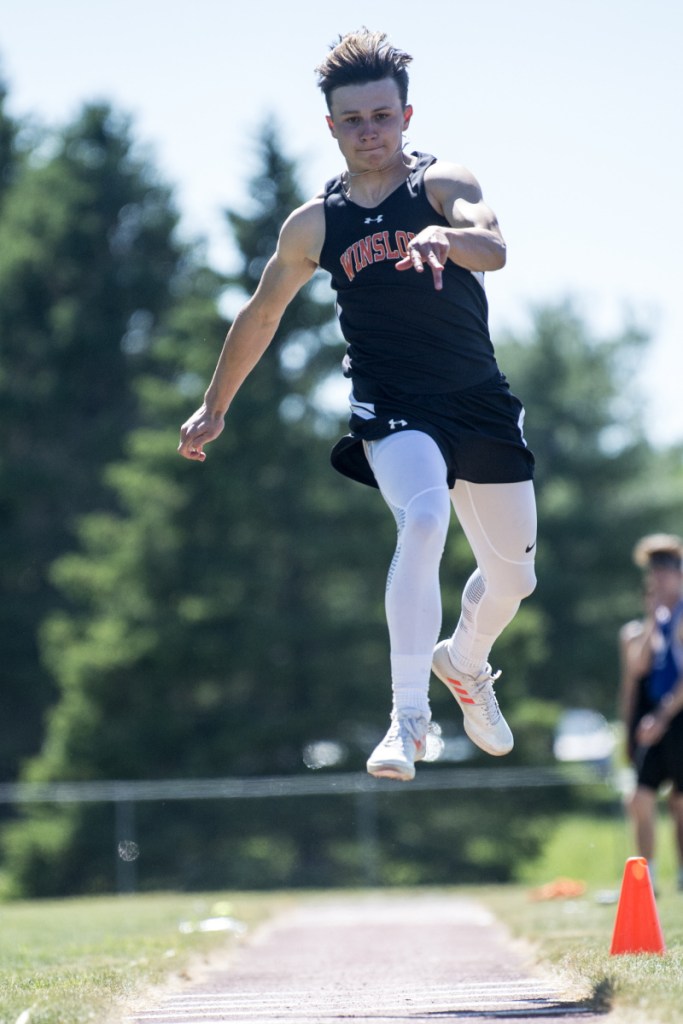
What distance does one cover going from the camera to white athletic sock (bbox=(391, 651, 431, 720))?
5.00 metres

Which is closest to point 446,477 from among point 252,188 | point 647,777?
point 647,777

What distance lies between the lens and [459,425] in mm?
5270

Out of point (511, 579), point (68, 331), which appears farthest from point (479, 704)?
point (68, 331)

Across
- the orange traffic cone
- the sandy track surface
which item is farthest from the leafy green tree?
the orange traffic cone

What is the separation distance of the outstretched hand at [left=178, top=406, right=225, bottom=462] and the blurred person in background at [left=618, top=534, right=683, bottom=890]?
4811 mm

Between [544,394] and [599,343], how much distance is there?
3.27 meters

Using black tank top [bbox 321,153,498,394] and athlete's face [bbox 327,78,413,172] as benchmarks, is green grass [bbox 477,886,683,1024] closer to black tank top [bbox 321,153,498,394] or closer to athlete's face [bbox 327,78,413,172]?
black tank top [bbox 321,153,498,394]

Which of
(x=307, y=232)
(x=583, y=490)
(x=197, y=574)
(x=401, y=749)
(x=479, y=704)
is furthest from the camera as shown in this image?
(x=583, y=490)

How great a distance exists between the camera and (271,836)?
69.3 ft

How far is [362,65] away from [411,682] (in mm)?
2138

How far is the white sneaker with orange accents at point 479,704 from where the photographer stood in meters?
5.92

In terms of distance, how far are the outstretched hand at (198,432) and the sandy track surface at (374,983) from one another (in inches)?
76.6

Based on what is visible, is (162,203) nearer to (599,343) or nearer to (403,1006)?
(599,343)

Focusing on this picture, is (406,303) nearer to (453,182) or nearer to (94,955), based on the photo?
(453,182)
